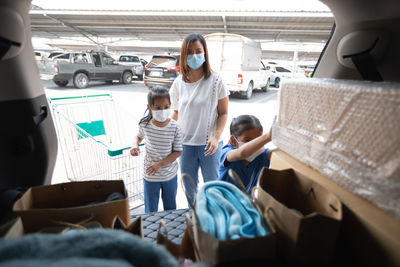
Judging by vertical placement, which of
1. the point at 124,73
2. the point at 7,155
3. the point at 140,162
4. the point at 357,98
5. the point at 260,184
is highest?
the point at 357,98

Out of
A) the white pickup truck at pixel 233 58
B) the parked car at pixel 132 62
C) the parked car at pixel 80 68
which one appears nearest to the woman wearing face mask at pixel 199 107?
the white pickup truck at pixel 233 58

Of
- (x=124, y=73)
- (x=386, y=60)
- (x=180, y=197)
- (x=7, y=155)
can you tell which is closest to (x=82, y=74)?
(x=124, y=73)

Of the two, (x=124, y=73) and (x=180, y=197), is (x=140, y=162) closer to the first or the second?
(x=180, y=197)

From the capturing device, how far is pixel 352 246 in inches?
28.8

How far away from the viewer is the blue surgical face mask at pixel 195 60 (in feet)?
6.38

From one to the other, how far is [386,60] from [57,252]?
1.43 meters

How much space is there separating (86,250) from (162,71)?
10.8m

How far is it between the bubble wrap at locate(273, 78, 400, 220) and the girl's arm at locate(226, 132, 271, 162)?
0.29 metres

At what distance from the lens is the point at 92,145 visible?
7.80 ft

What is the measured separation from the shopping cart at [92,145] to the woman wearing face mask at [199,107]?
1.60 feet

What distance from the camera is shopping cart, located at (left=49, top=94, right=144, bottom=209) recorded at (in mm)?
2309

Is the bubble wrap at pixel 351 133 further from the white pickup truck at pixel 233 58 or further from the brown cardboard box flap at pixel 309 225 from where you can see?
the white pickup truck at pixel 233 58

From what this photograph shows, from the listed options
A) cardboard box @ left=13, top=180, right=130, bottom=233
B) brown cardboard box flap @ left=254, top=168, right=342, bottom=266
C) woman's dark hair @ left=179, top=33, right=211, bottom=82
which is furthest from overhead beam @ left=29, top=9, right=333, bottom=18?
cardboard box @ left=13, top=180, right=130, bottom=233

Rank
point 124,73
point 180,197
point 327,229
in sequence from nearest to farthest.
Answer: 1. point 327,229
2. point 180,197
3. point 124,73
